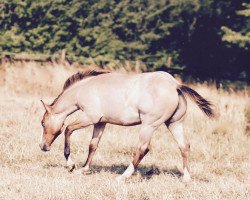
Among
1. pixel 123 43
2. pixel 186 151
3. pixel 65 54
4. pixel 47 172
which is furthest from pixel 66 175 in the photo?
pixel 123 43

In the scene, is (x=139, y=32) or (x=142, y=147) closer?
(x=142, y=147)

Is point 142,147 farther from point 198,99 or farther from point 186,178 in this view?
point 198,99

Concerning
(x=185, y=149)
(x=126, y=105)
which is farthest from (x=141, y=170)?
(x=126, y=105)

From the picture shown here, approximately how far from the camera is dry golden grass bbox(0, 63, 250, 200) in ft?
22.1

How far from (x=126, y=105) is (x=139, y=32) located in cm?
1667

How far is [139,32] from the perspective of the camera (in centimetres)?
2427

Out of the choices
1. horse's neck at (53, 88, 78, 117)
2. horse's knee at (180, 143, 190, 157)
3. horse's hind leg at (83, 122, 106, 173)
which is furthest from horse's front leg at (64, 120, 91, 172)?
horse's knee at (180, 143, 190, 157)

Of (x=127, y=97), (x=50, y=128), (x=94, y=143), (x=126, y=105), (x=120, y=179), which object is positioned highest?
(x=127, y=97)

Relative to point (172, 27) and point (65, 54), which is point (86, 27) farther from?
point (172, 27)

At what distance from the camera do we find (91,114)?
8078 mm

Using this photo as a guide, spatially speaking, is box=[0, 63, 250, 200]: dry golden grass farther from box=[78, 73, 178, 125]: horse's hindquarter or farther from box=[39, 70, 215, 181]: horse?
box=[78, 73, 178, 125]: horse's hindquarter

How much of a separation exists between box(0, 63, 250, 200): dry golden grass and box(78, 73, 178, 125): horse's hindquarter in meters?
0.95

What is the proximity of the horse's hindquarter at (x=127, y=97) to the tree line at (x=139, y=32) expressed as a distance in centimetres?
1195

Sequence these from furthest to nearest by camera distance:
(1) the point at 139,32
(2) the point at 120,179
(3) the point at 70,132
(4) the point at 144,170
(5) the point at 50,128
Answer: (1) the point at 139,32, (4) the point at 144,170, (5) the point at 50,128, (3) the point at 70,132, (2) the point at 120,179
